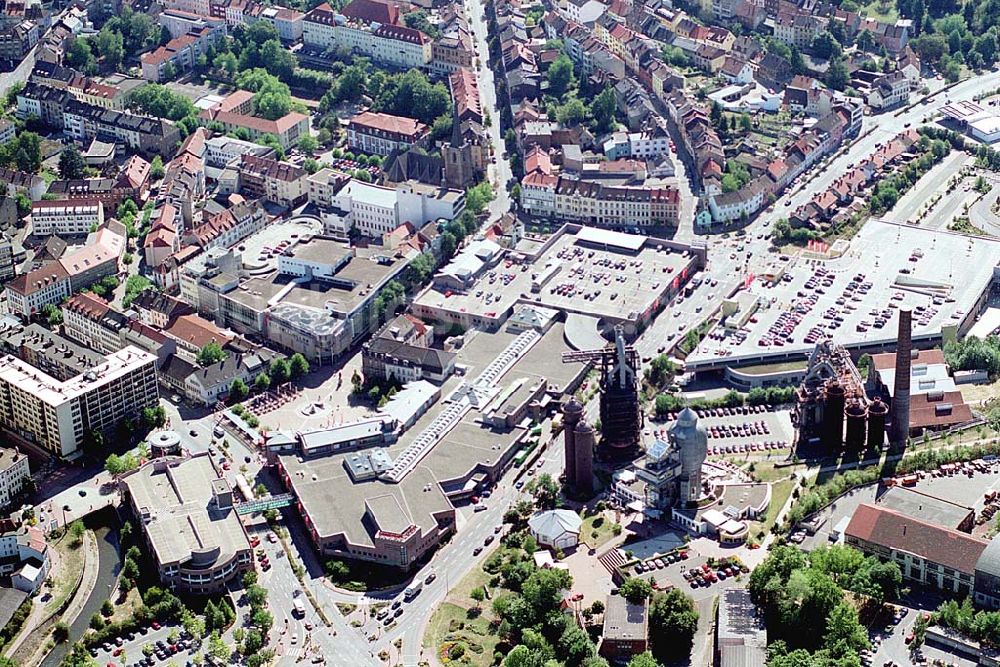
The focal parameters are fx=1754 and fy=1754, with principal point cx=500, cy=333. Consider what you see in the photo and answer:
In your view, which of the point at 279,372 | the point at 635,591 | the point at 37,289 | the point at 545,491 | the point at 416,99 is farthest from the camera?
the point at 416,99

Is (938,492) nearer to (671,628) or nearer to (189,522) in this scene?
(671,628)

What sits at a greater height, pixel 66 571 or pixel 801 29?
pixel 801 29

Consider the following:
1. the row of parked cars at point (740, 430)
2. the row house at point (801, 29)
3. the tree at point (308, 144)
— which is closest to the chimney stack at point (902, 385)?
the row of parked cars at point (740, 430)

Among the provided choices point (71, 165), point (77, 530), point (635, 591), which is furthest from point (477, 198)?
point (635, 591)

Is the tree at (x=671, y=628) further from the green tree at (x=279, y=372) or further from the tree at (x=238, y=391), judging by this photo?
the tree at (x=238, y=391)

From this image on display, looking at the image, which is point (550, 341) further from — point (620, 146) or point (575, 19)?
point (575, 19)

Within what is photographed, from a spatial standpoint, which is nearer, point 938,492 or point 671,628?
point 671,628

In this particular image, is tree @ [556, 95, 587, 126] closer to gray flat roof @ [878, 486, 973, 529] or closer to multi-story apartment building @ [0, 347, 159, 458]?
multi-story apartment building @ [0, 347, 159, 458]
